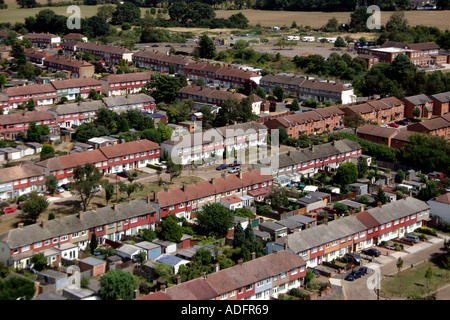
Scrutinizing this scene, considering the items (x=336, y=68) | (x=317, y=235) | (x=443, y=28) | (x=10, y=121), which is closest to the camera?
(x=317, y=235)

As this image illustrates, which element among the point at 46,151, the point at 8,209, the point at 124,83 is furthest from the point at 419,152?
the point at 124,83

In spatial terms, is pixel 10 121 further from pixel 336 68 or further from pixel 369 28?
pixel 369 28

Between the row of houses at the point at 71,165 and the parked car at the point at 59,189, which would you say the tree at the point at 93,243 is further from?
the row of houses at the point at 71,165

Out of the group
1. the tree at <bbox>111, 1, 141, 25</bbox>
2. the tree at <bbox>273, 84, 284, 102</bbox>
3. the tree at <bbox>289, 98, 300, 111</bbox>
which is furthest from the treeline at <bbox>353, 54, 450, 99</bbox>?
the tree at <bbox>111, 1, 141, 25</bbox>

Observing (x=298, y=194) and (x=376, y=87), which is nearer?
(x=298, y=194)

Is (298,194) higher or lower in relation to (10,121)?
lower

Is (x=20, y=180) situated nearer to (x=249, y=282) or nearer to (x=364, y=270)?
(x=249, y=282)

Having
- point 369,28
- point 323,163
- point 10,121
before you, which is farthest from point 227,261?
point 369,28
